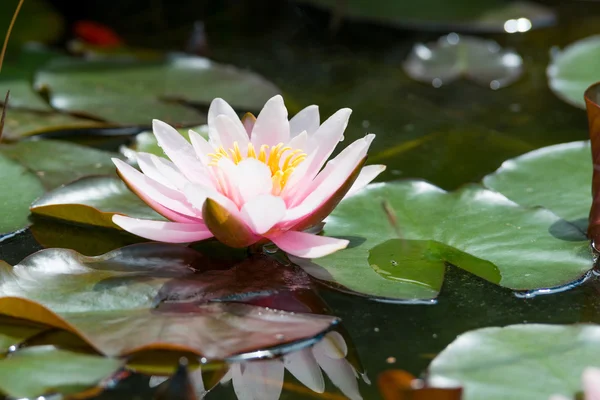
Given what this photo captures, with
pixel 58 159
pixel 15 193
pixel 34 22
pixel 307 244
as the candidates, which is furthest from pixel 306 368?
pixel 34 22

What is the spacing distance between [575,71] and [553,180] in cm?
84

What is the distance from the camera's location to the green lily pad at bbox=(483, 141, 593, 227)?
Result: 1.44 metres

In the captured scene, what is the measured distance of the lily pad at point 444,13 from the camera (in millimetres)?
2930

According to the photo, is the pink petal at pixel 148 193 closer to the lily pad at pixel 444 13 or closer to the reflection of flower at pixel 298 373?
the reflection of flower at pixel 298 373

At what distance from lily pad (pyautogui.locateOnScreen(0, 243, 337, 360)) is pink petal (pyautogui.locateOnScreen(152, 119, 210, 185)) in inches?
5.5

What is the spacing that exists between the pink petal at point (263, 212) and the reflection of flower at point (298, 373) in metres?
0.20

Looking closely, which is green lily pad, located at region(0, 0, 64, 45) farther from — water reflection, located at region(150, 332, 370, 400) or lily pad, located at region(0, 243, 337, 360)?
water reflection, located at region(150, 332, 370, 400)

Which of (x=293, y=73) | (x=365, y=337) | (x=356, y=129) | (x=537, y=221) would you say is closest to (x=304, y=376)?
(x=365, y=337)

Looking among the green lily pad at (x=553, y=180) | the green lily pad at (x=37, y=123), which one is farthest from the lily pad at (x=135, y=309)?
Result: the green lily pad at (x=37, y=123)

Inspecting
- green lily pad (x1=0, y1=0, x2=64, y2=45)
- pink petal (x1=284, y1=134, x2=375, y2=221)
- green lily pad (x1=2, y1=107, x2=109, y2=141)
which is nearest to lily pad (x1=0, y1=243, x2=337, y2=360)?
pink petal (x1=284, y1=134, x2=375, y2=221)

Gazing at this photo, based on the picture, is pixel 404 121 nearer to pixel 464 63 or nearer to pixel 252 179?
pixel 464 63

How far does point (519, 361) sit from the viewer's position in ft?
3.20

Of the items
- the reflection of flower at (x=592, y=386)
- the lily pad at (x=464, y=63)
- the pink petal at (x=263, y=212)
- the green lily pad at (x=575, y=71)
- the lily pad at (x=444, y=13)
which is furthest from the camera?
the lily pad at (x=444, y=13)

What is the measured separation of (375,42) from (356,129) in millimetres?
964
